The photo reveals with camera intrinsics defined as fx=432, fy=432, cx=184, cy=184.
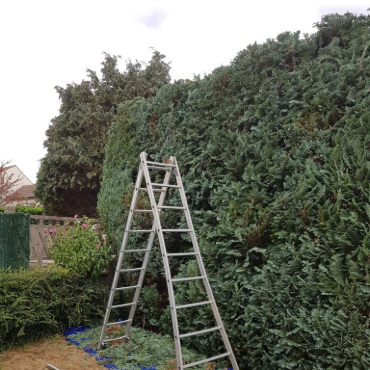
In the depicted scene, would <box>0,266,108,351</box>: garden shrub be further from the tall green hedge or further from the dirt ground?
the tall green hedge

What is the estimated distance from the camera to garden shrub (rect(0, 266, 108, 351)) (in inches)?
224

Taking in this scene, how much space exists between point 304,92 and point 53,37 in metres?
3.91

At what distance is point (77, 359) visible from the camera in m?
5.20

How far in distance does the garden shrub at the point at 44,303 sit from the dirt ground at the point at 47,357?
8.5 inches

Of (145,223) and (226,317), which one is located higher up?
(145,223)

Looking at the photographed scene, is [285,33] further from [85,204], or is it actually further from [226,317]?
[85,204]

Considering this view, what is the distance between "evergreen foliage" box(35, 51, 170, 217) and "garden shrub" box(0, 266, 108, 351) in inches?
523

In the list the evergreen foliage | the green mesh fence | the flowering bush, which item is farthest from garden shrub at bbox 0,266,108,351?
the evergreen foliage

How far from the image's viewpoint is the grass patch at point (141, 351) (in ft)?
16.0

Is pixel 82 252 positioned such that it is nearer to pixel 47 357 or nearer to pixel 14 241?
pixel 14 241

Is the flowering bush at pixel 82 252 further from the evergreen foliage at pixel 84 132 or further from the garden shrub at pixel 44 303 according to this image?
the evergreen foliage at pixel 84 132

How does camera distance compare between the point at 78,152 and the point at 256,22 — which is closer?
the point at 256,22

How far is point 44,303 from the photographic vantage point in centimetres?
602

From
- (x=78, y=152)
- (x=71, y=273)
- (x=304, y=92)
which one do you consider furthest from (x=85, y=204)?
(x=304, y=92)
